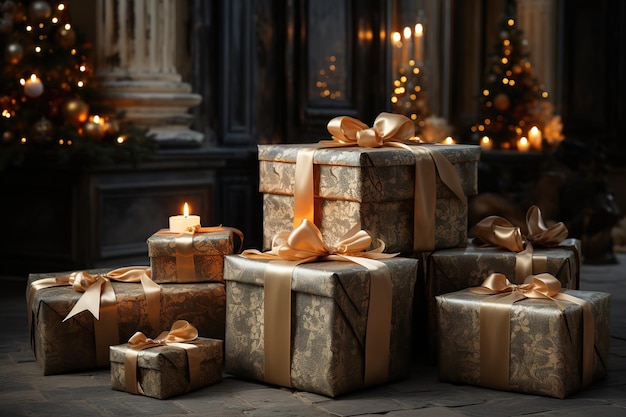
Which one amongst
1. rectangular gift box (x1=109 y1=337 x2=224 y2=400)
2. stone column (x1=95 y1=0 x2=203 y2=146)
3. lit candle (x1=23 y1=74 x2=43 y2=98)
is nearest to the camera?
rectangular gift box (x1=109 y1=337 x2=224 y2=400)

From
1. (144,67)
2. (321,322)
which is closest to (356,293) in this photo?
(321,322)

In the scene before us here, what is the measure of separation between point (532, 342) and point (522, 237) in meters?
0.83

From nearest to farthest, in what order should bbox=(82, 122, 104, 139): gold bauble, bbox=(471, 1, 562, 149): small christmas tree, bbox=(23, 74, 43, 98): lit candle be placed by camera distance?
1. bbox=(23, 74, 43, 98): lit candle
2. bbox=(82, 122, 104, 139): gold bauble
3. bbox=(471, 1, 562, 149): small christmas tree

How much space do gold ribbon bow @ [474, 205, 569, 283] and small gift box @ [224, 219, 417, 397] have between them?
1.65 ft

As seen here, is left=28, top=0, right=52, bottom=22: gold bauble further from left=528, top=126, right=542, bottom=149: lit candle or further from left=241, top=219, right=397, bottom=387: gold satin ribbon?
left=528, top=126, right=542, bottom=149: lit candle

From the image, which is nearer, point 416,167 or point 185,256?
point 416,167

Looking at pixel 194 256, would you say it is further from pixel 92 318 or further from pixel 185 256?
pixel 92 318

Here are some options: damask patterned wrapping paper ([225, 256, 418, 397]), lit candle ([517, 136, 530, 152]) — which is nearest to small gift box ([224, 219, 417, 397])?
damask patterned wrapping paper ([225, 256, 418, 397])

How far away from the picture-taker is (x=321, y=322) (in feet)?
11.8

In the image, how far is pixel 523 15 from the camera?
12.5 m

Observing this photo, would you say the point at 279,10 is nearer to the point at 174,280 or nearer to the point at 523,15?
the point at 174,280

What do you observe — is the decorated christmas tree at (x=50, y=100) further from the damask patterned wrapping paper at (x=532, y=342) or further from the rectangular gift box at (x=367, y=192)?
the damask patterned wrapping paper at (x=532, y=342)

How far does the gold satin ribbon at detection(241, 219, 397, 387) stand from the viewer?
3.67 meters

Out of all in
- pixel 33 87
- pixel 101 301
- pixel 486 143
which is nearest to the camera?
pixel 101 301
